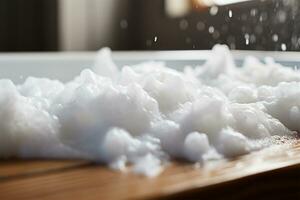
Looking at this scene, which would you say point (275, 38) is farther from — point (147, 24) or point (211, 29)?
point (147, 24)

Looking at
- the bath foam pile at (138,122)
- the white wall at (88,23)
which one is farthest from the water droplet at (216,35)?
the white wall at (88,23)

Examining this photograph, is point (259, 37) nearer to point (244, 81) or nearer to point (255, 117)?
point (244, 81)

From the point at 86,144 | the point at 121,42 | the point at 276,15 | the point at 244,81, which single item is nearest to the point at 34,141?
the point at 86,144

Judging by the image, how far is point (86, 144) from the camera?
0.52m

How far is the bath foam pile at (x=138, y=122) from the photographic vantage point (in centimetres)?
50

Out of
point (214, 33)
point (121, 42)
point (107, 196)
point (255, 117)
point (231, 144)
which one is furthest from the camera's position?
point (121, 42)

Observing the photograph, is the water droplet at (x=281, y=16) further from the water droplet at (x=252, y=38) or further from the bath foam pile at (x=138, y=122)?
the bath foam pile at (x=138, y=122)

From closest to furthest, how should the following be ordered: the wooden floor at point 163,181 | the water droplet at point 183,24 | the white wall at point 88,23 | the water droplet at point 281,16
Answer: the wooden floor at point 163,181 → the water droplet at point 281,16 → the water droplet at point 183,24 → the white wall at point 88,23

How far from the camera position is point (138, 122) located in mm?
561

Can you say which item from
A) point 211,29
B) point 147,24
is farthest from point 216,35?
point 147,24

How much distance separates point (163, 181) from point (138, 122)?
0.17 metres

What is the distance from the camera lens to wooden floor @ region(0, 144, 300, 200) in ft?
1.21

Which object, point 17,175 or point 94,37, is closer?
point 17,175

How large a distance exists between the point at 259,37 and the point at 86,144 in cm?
69
